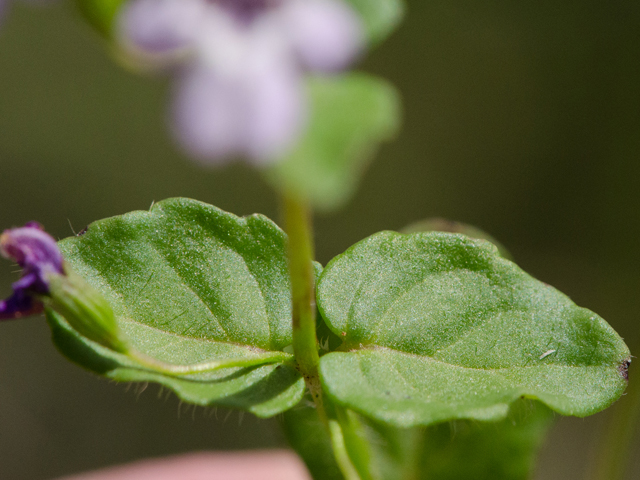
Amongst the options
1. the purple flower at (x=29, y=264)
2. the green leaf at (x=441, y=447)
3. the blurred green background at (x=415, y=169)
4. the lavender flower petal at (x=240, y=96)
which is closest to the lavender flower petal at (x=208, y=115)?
the lavender flower petal at (x=240, y=96)

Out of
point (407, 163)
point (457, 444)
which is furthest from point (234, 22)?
point (407, 163)

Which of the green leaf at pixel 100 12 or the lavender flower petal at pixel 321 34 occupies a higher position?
the green leaf at pixel 100 12

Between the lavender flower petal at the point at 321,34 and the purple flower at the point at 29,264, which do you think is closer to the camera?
the lavender flower petal at the point at 321,34

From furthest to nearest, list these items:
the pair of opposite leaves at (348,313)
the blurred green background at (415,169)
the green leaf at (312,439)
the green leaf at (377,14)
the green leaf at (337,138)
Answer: the blurred green background at (415,169) < the green leaf at (312,439) < the pair of opposite leaves at (348,313) < the green leaf at (377,14) < the green leaf at (337,138)

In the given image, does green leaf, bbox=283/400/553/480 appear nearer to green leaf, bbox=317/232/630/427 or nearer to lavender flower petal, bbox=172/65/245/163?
green leaf, bbox=317/232/630/427

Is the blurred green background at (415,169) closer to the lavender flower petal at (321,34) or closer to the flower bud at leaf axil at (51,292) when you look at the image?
the flower bud at leaf axil at (51,292)

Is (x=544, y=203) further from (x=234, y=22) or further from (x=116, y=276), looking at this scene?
(x=234, y=22)

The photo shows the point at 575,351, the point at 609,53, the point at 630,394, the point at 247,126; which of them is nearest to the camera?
the point at 247,126
